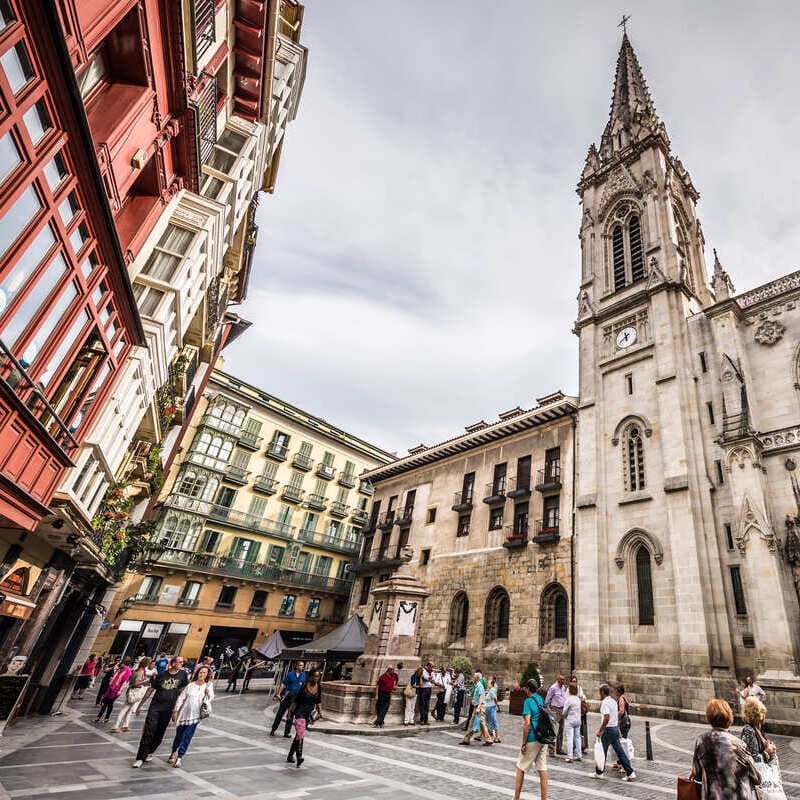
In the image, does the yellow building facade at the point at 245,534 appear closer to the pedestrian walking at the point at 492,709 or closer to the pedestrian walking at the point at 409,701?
the pedestrian walking at the point at 409,701

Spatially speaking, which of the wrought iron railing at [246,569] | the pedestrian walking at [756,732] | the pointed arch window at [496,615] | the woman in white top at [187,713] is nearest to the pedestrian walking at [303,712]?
the woman in white top at [187,713]

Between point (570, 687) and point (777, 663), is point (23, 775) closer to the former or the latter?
point (570, 687)

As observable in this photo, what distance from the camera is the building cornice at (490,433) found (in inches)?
1128

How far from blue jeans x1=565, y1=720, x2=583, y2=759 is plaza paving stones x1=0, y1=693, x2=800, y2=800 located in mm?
271

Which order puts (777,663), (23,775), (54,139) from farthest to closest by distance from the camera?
(777,663)
(23,775)
(54,139)

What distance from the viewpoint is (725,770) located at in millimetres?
4113

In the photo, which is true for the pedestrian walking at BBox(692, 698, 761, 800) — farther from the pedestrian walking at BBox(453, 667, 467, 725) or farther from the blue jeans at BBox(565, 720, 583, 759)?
the pedestrian walking at BBox(453, 667, 467, 725)

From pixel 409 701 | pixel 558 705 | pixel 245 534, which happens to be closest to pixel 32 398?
pixel 558 705

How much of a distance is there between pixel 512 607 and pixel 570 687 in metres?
14.9

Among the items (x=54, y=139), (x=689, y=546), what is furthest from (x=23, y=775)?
(x=689, y=546)

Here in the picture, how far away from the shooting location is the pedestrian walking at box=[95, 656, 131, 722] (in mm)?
13203

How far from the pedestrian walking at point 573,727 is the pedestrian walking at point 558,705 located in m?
0.19

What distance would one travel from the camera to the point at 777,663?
16562mm

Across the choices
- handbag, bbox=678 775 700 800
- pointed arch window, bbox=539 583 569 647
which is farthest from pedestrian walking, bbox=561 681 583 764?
pointed arch window, bbox=539 583 569 647
